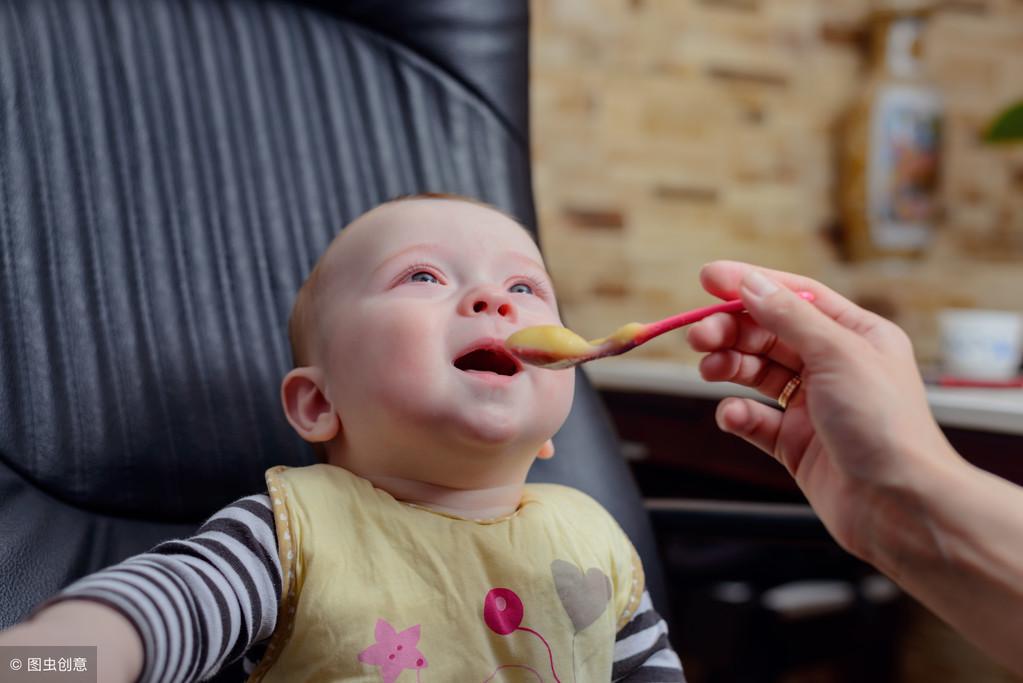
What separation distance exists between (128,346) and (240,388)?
0.11 meters

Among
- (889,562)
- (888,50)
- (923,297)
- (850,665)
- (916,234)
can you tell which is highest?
(888,50)

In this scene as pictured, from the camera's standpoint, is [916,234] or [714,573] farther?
[916,234]

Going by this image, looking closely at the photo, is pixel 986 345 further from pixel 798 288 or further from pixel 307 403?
pixel 307 403

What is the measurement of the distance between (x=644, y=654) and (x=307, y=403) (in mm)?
339

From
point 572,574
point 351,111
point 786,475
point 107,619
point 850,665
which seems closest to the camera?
point 107,619

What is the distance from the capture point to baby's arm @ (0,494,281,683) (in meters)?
0.50

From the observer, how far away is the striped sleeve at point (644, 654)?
765mm

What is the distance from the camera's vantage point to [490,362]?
0.72 metres

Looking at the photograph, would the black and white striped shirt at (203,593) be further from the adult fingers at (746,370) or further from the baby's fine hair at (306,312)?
the adult fingers at (746,370)

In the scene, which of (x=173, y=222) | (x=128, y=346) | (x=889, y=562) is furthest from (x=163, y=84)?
(x=889, y=562)

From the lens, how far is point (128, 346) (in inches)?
34.3

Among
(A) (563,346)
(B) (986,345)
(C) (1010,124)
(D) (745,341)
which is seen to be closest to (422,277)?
(A) (563,346)

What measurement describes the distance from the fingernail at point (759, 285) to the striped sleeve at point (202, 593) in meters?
0.36

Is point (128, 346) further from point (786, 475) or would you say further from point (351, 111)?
point (786, 475)
